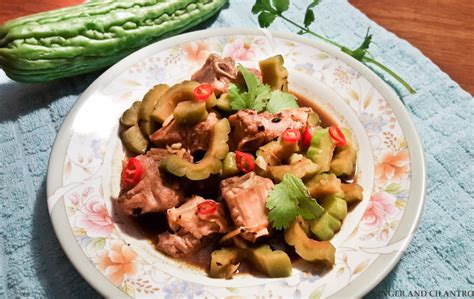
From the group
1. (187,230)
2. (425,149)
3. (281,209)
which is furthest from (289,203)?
(425,149)

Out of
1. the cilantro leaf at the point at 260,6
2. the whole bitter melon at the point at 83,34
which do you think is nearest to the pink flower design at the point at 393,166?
the cilantro leaf at the point at 260,6

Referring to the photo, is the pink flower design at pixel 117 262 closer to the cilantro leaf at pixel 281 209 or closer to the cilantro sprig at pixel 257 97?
the cilantro leaf at pixel 281 209

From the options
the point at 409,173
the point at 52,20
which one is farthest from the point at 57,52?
the point at 409,173

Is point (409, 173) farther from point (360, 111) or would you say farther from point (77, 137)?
point (77, 137)

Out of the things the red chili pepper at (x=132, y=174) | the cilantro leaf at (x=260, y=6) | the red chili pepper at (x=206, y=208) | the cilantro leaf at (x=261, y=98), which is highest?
the cilantro leaf at (x=260, y=6)

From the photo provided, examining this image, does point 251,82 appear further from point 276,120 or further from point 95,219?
point 95,219

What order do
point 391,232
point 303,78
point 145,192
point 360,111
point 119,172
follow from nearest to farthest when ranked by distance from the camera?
1. point 391,232
2. point 145,192
3. point 119,172
4. point 360,111
5. point 303,78
